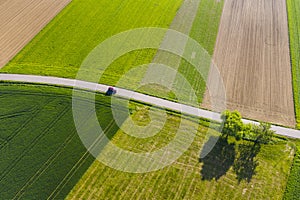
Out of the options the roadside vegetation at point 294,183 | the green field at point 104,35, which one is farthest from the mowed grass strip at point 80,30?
the roadside vegetation at point 294,183

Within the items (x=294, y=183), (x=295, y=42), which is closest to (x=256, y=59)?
(x=295, y=42)

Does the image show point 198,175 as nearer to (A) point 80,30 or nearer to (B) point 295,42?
(B) point 295,42

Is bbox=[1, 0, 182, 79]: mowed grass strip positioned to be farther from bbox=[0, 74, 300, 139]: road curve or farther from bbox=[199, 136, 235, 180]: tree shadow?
bbox=[199, 136, 235, 180]: tree shadow

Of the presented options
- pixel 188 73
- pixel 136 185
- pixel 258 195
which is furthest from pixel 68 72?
pixel 258 195

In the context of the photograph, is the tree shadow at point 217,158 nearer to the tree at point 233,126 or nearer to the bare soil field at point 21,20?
the tree at point 233,126

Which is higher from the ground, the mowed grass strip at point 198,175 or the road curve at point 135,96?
the road curve at point 135,96

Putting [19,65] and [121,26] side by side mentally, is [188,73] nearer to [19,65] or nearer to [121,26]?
[121,26]

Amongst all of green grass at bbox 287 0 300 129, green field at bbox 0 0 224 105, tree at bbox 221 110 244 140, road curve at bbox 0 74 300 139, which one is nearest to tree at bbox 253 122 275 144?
tree at bbox 221 110 244 140
